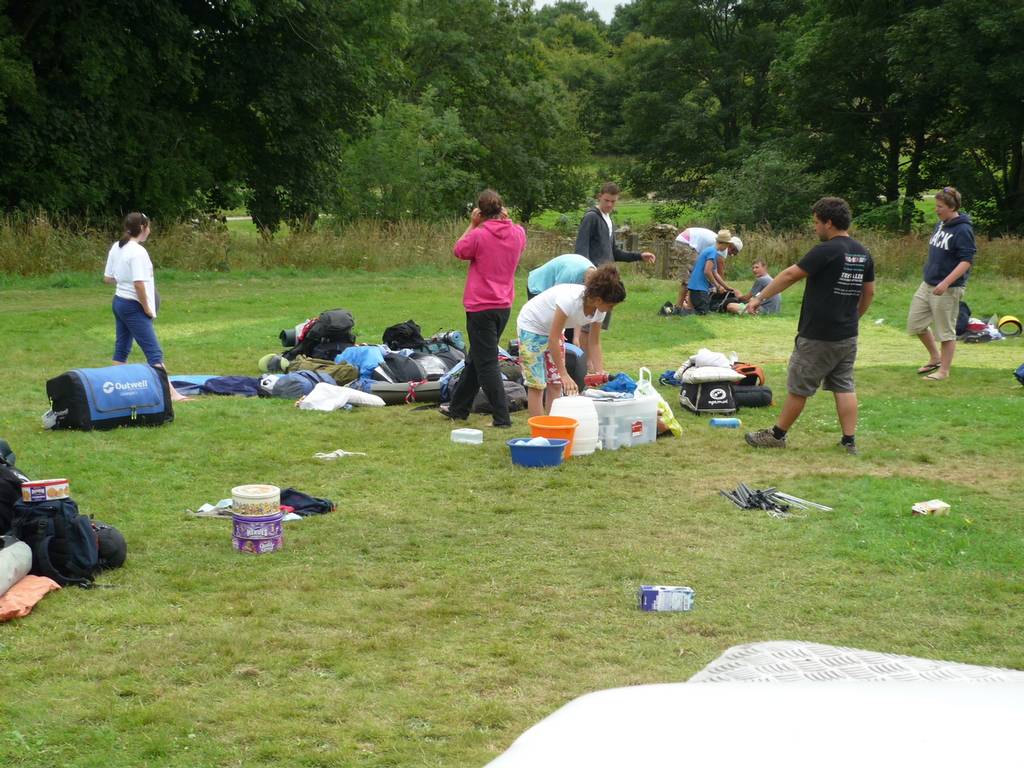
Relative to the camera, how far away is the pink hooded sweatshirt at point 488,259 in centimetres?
914

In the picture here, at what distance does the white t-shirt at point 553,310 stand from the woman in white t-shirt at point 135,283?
3375 millimetres

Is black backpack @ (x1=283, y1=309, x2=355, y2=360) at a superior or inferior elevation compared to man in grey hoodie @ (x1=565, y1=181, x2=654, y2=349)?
inferior

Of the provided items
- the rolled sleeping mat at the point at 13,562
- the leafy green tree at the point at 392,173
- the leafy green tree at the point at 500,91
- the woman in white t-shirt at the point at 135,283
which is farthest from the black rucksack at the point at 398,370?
the leafy green tree at the point at 500,91

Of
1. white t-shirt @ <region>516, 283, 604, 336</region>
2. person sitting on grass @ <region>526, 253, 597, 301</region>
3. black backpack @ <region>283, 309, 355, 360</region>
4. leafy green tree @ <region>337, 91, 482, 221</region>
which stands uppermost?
leafy green tree @ <region>337, 91, 482, 221</region>

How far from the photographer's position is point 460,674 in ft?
14.8

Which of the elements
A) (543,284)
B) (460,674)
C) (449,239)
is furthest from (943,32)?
(460,674)

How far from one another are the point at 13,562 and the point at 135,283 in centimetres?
527

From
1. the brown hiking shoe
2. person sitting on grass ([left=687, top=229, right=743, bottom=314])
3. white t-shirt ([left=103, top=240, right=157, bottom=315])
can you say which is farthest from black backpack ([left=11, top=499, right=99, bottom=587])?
person sitting on grass ([left=687, top=229, right=743, bottom=314])

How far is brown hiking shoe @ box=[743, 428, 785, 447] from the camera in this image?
893 cm

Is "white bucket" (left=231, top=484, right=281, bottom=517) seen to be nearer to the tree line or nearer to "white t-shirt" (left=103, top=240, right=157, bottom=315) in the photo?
"white t-shirt" (left=103, top=240, right=157, bottom=315)

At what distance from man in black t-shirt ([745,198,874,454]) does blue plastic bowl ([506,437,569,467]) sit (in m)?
1.83

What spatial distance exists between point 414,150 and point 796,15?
2516 centimetres

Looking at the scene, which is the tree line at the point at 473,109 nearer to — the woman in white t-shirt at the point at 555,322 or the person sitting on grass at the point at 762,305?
the person sitting on grass at the point at 762,305

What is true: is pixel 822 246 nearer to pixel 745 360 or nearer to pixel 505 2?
pixel 745 360
